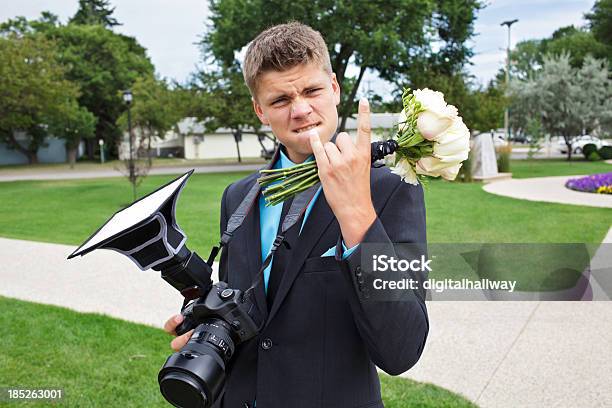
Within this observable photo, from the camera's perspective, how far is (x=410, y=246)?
1404mm

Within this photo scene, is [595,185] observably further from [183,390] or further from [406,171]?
[183,390]

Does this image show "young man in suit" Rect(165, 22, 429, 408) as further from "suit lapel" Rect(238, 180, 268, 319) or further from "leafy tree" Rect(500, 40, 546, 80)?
"leafy tree" Rect(500, 40, 546, 80)

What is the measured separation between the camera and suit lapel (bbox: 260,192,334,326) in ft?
4.93

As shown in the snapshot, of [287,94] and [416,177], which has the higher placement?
[287,94]

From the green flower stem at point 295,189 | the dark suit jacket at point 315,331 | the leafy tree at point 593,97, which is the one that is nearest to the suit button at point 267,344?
the dark suit jacket at point 315,331

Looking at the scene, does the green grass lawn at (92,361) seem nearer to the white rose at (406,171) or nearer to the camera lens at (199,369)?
the camera lens at (199,369)

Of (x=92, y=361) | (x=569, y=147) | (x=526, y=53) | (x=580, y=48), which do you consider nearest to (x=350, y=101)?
(x=569, y=147)

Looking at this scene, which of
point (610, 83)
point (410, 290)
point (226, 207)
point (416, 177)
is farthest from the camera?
point (610, 83)

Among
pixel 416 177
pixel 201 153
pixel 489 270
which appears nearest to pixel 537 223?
pixel 489 270

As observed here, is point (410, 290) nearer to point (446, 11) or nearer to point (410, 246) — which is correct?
point (410, 246)

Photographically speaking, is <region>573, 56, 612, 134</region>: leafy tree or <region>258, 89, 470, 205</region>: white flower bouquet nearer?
<region>258, 89, 470, 205</region>: white flower bouquet

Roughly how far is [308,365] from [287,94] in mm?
765

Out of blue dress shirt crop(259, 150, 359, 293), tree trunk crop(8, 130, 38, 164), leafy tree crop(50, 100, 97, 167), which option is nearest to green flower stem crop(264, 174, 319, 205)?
blue dress shirt crop(259, 150, 359, 293)

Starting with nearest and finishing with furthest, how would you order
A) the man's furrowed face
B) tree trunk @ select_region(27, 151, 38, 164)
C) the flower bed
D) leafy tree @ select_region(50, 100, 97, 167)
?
the man's furrowed face
the flower bed
leafy tree @ select_region(50, 100, 97, 167)
tree trunk @ select_region(27, 151, 38, 164)
